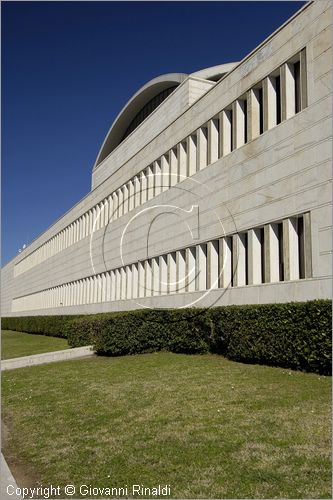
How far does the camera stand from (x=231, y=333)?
13648mm

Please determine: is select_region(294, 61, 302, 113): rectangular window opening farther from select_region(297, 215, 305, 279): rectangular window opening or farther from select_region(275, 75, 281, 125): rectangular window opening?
select_region(297, 215, 305, 279): rectangular window opening

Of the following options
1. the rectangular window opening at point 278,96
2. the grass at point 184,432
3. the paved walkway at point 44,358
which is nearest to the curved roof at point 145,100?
the rectangular window opening at point 278,96

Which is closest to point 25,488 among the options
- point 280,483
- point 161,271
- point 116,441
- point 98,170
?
point 116,441

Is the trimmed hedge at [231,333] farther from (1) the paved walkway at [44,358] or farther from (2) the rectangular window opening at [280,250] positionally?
(2) the rectangular window opening at [280,250]

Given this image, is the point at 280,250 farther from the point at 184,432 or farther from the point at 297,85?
the point at 184,432

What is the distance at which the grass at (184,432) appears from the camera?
16.5 feet

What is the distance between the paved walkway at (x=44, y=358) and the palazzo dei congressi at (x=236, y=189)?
4.45m

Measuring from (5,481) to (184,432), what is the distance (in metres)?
2.38

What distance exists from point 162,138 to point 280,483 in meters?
20.6

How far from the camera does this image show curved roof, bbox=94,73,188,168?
31.7 m

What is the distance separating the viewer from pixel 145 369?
12.7 m

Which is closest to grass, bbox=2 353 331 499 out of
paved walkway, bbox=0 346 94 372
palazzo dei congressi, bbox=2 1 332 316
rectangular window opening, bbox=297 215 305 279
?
rectangular window opening, bbox=297 215 305 279

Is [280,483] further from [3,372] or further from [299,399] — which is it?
[3,372]

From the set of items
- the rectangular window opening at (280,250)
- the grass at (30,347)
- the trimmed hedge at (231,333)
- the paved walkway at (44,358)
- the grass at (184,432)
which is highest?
the rectangular window opening at (280,250)
